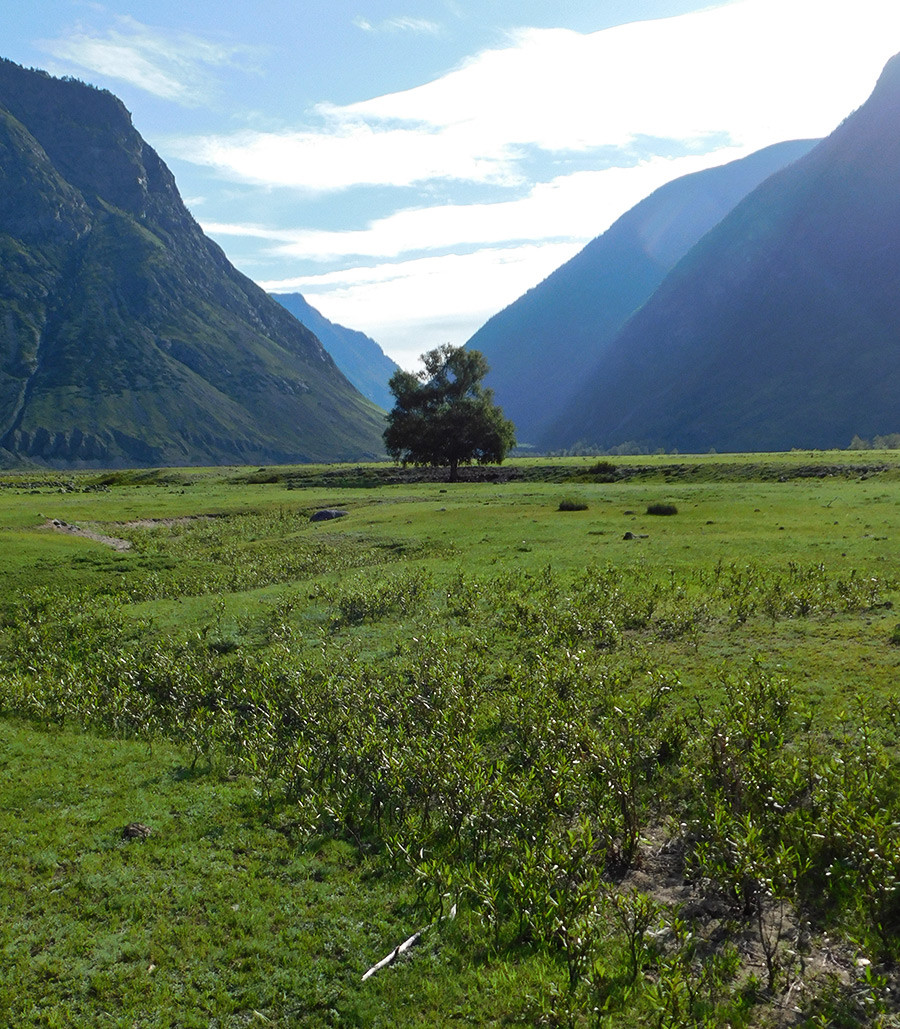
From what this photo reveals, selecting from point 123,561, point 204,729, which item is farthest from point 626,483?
point 204,729

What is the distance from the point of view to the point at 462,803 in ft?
43.4

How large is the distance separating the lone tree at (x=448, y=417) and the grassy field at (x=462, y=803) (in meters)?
81.2

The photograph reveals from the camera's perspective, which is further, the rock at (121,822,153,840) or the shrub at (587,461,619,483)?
the shrub at (587,461,619,483)

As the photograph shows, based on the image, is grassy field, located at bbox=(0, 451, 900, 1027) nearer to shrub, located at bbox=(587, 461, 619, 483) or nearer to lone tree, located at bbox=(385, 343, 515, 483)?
shrub, located at bbox=(587, 461, 619, 483)

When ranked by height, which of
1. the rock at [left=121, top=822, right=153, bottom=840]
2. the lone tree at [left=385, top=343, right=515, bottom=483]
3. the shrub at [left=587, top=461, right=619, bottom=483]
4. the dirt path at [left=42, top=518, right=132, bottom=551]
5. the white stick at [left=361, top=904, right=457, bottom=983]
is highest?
the lone tree at [left=385, top=343, right=515, bottom=483]

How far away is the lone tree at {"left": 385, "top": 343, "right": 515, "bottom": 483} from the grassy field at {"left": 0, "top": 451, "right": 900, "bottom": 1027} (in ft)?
267

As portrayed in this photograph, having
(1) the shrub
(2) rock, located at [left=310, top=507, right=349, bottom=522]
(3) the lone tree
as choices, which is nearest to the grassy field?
(2) rock, located at [left=310, top=507, right=349, bottom=522]

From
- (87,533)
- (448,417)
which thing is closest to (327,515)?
(87,533)

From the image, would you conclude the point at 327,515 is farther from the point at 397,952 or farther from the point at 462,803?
the point at 397,952

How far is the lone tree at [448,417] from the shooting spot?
111625 millimetres

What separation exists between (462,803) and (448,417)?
101275mm

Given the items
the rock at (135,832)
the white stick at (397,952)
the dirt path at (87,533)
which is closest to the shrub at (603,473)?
the dirt path at (87,533)

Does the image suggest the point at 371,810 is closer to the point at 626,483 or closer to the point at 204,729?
the point at 204,729

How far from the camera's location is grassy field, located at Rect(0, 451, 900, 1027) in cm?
956
